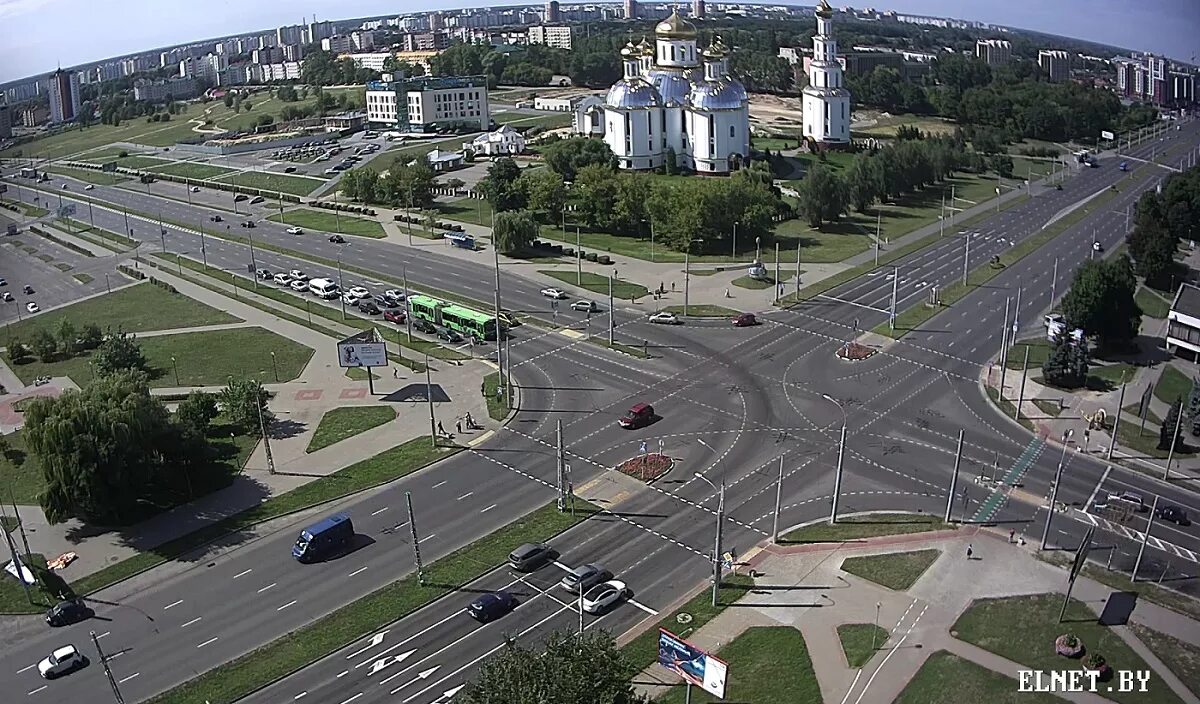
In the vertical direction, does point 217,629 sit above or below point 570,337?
below

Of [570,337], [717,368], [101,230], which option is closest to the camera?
[717,368]

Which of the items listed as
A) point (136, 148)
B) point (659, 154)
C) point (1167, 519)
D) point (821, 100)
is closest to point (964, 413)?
point (1167, 519)

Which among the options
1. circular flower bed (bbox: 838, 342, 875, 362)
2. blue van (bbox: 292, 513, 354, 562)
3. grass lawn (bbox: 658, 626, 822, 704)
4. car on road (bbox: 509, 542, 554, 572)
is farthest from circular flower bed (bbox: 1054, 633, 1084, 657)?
circular flower bed (bbox: 838, 342, 875, 362)

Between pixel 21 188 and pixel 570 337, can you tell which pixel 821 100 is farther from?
pixel 21 188

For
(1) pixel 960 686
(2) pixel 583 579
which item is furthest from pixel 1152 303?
(2) pixel 583 579

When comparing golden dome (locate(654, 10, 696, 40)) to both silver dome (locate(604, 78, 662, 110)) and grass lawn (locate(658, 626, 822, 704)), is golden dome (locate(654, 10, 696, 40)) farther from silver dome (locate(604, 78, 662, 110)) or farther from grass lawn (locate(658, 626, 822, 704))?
grass lawn (locate(658, 626, 822, 704))

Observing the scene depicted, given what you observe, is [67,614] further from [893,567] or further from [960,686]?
[960,686]

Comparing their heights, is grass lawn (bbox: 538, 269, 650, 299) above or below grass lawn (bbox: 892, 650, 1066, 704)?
above
